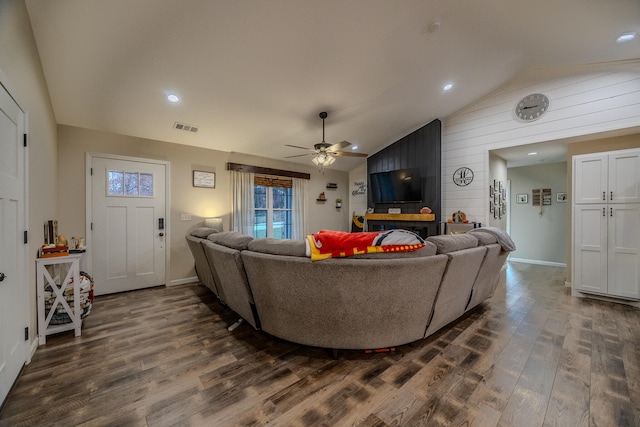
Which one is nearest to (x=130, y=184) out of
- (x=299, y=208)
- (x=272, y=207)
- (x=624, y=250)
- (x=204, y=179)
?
(x=204, y=179)

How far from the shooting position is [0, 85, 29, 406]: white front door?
4.97 feet

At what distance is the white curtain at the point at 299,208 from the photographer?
19.1ft

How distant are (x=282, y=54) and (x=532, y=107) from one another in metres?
4.16

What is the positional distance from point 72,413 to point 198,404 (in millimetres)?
710

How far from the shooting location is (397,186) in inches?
219

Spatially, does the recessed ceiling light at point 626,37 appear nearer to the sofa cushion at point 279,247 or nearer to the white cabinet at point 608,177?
the white cabinet at point 608,177

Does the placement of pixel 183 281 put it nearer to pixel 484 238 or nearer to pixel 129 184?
pixel 129 184

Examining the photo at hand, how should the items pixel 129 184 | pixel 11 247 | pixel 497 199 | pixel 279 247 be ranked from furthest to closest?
1. pixel 497 199
2. pixel 129 184
3. pixel 279 247
4. pixel 11 247

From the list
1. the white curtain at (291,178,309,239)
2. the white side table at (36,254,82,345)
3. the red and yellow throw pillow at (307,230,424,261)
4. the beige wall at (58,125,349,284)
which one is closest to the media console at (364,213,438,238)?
the white curtain at (291,178,309,239)

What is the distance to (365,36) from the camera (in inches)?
108

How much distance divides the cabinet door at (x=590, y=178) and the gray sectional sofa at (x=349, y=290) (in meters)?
2.54

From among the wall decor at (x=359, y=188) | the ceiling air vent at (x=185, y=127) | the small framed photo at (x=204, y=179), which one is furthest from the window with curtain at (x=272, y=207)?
the wall decor at (x=359, y=188)

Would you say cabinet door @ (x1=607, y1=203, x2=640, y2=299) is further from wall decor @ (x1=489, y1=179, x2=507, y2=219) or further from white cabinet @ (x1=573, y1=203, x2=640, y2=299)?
wall decor @ (x1=489, y1=179, x2=507, y2=219)

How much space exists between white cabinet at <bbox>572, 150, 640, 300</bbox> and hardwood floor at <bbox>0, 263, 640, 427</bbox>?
896mm
